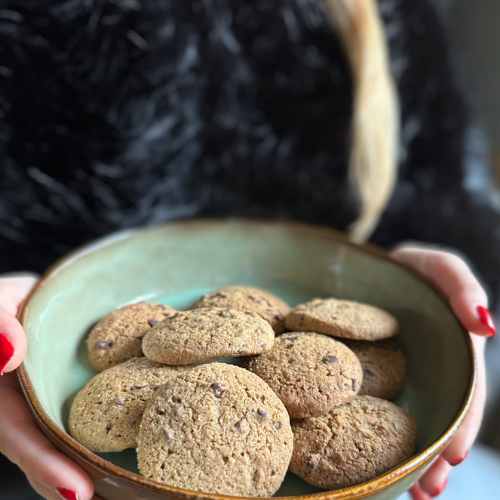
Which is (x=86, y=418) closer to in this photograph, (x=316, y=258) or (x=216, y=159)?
(x=316, y=258)

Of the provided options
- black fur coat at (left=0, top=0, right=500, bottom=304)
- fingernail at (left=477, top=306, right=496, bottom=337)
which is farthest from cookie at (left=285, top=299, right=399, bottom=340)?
black fur coat at (left=0, top=0, right=500, bottom=304)

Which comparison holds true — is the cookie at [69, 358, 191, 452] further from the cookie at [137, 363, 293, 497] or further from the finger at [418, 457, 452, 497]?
the finger at [418, 457, 452, 497]

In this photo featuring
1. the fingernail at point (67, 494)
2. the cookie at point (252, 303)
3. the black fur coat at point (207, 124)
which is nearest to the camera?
the fingernail at point (67, 494)

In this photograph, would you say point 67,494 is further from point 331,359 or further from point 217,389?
point 331,359

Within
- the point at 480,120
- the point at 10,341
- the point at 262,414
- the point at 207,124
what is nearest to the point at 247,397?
the point at 262,414

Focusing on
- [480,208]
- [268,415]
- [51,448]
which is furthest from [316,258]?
[480,208]

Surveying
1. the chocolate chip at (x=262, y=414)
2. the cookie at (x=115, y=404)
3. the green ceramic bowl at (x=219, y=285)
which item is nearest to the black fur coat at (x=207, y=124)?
the green ceramic bowl at (x=219, y=285)

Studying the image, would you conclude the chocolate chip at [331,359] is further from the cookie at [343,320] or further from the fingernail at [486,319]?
the fingernail at [486,319]
